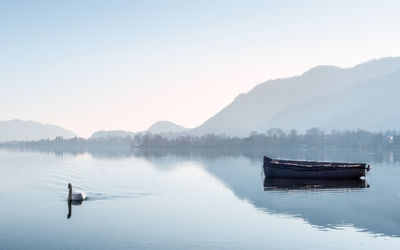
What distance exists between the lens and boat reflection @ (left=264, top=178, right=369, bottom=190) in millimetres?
79312

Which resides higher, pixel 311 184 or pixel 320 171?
pixel 320 171

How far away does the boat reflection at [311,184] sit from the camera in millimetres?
79312

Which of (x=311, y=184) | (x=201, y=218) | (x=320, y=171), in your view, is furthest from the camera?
(x=320, y=171)

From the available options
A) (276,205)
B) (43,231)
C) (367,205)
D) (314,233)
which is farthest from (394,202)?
(43,231)

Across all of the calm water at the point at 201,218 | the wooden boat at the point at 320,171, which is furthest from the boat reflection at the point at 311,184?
the calm water at the point at 201,218

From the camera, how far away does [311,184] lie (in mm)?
84438

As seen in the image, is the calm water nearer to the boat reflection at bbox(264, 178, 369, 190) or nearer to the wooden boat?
the boat reflection at bbox(264, 178, 369, 190)

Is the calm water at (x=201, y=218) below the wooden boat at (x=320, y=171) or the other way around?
below

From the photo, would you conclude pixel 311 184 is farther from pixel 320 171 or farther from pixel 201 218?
pixel 201 218

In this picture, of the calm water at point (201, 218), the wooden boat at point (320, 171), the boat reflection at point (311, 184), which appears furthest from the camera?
the wooden boat at point (320, 171)

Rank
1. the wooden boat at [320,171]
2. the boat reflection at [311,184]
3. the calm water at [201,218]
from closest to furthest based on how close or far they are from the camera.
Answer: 1. the calm water at [201,218]
2. the boat reflection at [311,184]
3. the wooden boat at [320,171]

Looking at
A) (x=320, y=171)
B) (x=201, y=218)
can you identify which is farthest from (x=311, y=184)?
(x=201, y=218)

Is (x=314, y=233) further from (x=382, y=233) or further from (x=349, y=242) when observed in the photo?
(x=382, y=233)

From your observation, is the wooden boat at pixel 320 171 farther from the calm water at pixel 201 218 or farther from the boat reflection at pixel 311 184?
the calm water at pixel 201 218
